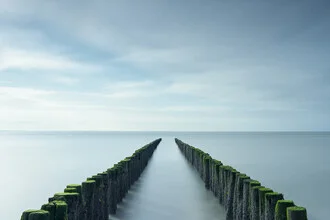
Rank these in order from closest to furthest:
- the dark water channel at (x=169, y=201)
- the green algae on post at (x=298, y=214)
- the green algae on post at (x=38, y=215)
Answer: the green algae on post at (x=38, y=215) < the green algae on post at (x=298, y=214) < the dark water channel at (x=169, y=201)

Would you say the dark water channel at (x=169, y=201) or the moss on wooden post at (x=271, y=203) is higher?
the moss on wooden post at (x=271, y=203)

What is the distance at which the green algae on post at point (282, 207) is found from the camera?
612 centimetres

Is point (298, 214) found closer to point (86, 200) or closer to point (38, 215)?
point (38, 215)

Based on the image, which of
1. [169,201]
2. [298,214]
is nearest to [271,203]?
[298,214]

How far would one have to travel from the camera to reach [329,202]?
16.3 metres

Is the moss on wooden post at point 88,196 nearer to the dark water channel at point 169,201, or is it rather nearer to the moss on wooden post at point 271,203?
the dark water channel at point 169,201

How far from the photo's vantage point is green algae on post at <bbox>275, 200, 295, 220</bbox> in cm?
612

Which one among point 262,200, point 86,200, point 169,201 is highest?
point 262,200

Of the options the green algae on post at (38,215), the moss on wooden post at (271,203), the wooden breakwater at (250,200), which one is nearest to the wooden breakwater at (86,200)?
the green algae on post at (38,215)

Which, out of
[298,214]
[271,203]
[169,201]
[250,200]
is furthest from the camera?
[169,201]

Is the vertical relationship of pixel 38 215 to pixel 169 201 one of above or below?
above

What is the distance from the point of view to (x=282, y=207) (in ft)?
20.2

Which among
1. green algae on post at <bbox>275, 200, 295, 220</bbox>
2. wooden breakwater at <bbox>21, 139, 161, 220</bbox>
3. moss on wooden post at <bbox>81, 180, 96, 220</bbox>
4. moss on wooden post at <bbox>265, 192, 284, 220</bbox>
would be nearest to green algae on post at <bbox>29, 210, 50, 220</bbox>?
wooden breakwater at <bbox>21, 139, 161, 220</bbox>

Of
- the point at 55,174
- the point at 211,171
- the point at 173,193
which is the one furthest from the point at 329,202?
the point at 55,174
